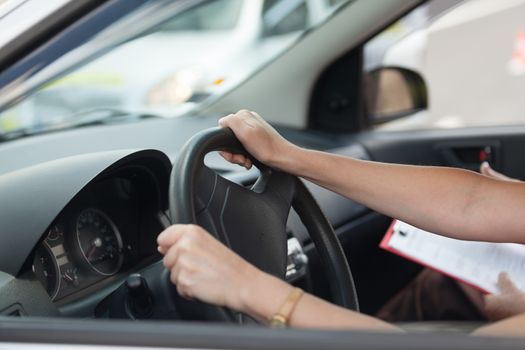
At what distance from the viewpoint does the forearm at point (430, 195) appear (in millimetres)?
1758

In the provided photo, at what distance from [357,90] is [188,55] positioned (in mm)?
1137

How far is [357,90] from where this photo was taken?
3.17 meters

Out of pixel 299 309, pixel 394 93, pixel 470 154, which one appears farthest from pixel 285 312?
pixel 394 93

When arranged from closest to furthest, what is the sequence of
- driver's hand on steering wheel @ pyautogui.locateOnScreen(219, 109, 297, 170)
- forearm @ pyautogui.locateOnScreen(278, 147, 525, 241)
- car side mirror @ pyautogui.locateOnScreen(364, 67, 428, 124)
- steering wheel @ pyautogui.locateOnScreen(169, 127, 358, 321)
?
steering wheel @ pyautogui.locateOnScreen(169, 127, 358, 321) → driver's hand on steering wheel @ pyautogui.locateOnScreen(219, 109, 297, 170) → forearm @ pyautogui.locateOnScreen(278, 147, 525, 241) → car side mirror @ pyautogui.locateOnScreen(364, 67, 428, 124)

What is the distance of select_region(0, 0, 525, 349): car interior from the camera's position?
46.4 inches

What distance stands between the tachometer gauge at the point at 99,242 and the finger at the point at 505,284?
0.92m

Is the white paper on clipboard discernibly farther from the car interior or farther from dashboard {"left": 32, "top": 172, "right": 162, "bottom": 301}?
dashboard {"left": 32, "top": 172, "right": 162, "bottom": 301}

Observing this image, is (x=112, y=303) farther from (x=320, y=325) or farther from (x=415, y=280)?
(x=415, y=280)

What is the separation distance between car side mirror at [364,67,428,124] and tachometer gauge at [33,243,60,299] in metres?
1.81

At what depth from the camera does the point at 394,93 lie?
323 cm

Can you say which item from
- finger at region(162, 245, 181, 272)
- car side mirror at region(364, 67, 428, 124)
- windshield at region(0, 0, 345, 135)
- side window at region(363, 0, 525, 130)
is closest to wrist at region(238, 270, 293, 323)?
finger at region(162, 245, 181, 272)

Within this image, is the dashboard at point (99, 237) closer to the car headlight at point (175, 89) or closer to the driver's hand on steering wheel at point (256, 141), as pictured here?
the driver's hand on steering wheel at point (256, 141)

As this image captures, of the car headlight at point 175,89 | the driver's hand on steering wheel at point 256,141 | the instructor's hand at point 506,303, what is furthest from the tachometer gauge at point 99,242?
the car headlight at point 175,89

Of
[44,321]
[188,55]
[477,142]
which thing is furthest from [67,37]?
[188,55]
